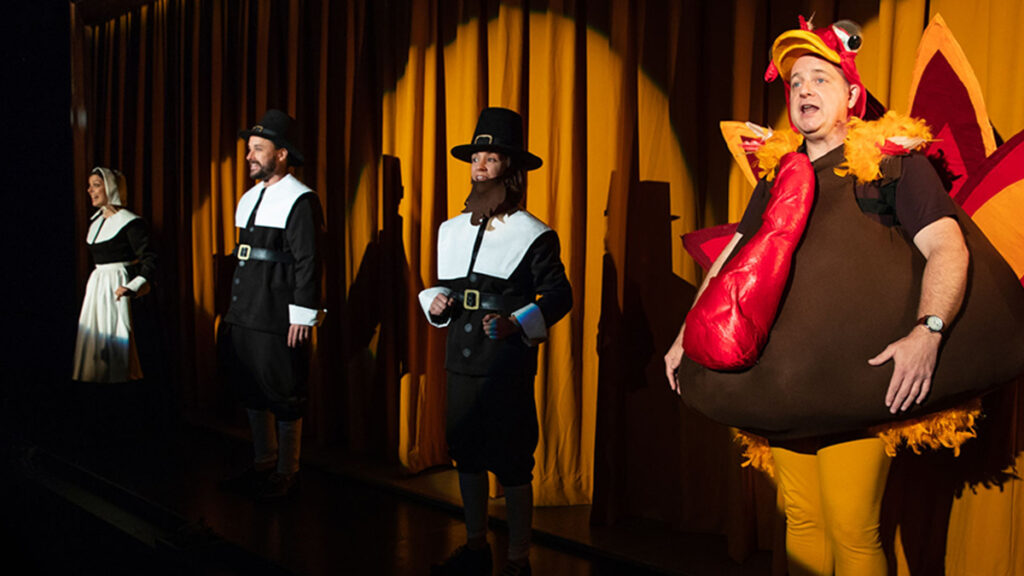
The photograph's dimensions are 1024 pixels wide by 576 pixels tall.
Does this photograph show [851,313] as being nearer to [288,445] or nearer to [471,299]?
[471,299]

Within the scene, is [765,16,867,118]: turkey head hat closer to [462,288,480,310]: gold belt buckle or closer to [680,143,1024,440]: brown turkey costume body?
[680,143,1024,440]: brown turkey costume body

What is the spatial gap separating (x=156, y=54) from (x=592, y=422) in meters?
3.70

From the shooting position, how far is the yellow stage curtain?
2066 millimetres

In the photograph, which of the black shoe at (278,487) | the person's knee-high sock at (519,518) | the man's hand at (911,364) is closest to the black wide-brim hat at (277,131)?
Result: the black shoe at (278,487)

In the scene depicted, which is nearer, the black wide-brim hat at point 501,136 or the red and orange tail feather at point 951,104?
the red and orange tail feather at point 951,104

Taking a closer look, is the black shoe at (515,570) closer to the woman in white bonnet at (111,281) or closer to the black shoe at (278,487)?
the black shoe at (278,487)

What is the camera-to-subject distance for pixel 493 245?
2.12 m

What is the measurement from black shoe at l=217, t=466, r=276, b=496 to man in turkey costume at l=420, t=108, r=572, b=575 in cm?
117

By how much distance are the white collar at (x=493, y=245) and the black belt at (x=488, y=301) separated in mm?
60

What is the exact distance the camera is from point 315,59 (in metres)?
3.74

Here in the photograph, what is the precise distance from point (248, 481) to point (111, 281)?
53.2 inches

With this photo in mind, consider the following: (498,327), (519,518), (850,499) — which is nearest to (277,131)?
(498,327)

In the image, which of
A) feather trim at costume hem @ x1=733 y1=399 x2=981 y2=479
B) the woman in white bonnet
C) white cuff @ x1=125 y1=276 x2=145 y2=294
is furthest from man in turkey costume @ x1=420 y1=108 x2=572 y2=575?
the woman in white bonnet

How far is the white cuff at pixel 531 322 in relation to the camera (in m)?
2.05
